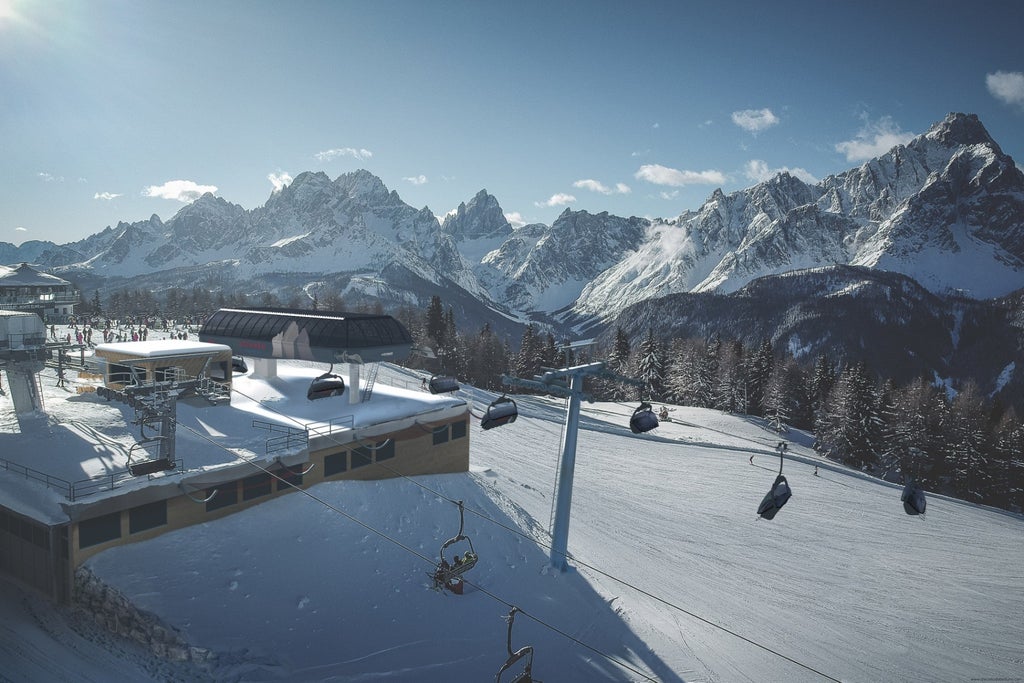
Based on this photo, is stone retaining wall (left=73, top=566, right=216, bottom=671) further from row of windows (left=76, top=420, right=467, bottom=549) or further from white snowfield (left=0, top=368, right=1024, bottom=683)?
row of windows (left=76, top=420, right=467, bottom=549)

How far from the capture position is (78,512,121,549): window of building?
1488 cm

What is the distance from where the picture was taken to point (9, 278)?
31125 millimetres

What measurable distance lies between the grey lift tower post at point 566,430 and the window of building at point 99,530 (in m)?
13.0

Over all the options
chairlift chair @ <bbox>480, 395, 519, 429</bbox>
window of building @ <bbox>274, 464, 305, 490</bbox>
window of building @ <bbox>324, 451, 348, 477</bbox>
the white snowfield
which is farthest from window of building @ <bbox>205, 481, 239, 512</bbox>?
chairlift chair @ <bbox>480, 395, 519, 429</bbox>

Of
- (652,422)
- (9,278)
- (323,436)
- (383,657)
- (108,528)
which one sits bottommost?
(383,657)

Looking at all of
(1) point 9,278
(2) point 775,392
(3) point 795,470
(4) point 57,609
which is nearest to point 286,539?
(4) point 57,609

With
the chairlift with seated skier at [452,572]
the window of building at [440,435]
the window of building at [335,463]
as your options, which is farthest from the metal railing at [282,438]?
the chairlift with seated skier at [452,572]

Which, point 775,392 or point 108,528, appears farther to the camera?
point 775,392

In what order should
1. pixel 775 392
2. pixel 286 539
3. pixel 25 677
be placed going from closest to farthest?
pixel 25 677 → pixel 286 539 → pixel 775 392

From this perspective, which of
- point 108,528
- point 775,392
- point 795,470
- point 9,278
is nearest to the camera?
point 108,528

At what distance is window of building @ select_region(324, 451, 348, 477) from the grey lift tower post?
26.7 ft

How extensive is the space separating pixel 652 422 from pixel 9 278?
37932 millimetres

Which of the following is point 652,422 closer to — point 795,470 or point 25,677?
point 25,677

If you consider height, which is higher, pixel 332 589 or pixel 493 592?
pixel 332 589
